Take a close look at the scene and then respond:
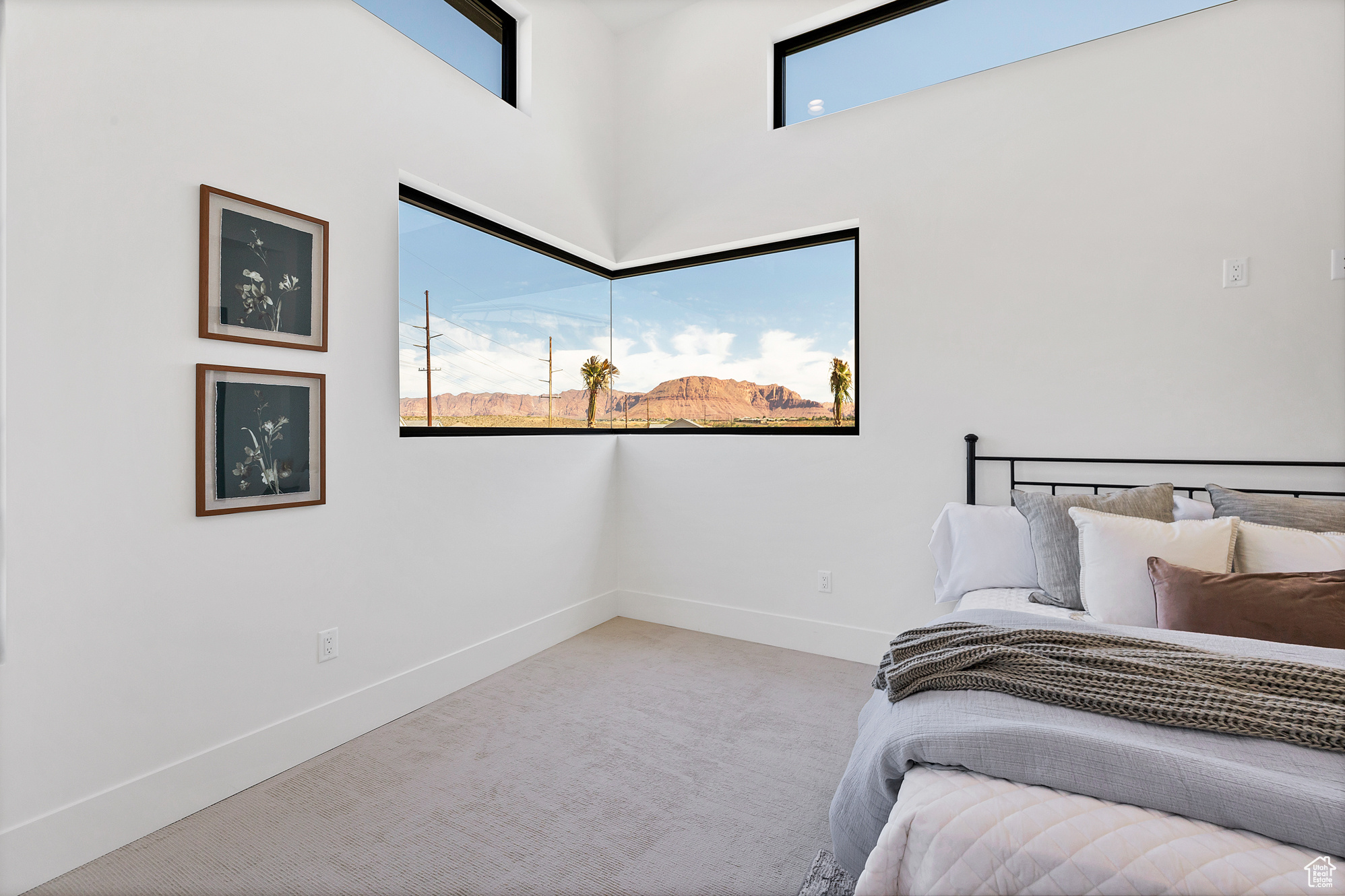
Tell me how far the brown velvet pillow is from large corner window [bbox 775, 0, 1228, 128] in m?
2.15

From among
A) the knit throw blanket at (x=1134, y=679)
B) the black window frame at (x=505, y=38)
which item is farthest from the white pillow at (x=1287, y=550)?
the black window frame at (x=505, y=38)

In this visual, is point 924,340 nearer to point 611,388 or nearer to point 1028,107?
point 1028,107

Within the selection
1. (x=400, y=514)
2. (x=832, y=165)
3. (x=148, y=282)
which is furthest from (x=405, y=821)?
(x=832, y=165)

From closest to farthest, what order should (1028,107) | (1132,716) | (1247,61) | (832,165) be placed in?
(1132,716), (1247,61), (1028,107), (832,165)

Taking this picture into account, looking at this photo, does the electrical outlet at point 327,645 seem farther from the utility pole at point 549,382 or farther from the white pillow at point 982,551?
the white pillow at point 982,551

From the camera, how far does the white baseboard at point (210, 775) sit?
4.69ft

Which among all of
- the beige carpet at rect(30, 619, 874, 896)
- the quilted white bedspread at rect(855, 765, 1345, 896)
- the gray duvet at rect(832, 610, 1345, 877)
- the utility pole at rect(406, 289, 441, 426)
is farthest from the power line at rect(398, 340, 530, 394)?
the quilted white bedspread at rect(855, 765, 1345, 896)

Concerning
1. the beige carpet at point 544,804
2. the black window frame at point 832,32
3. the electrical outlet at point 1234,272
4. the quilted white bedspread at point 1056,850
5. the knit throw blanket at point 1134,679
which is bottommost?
the beige carpet at point 544,804

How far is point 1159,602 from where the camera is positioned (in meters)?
1.67

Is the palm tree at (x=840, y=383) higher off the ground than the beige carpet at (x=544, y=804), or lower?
higher

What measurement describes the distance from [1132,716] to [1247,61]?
8.18 ft

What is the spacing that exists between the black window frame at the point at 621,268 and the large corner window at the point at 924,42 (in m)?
0.62

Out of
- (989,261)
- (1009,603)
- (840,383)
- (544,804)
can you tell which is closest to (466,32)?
(840,383)

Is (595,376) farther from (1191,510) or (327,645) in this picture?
(1191,510)
